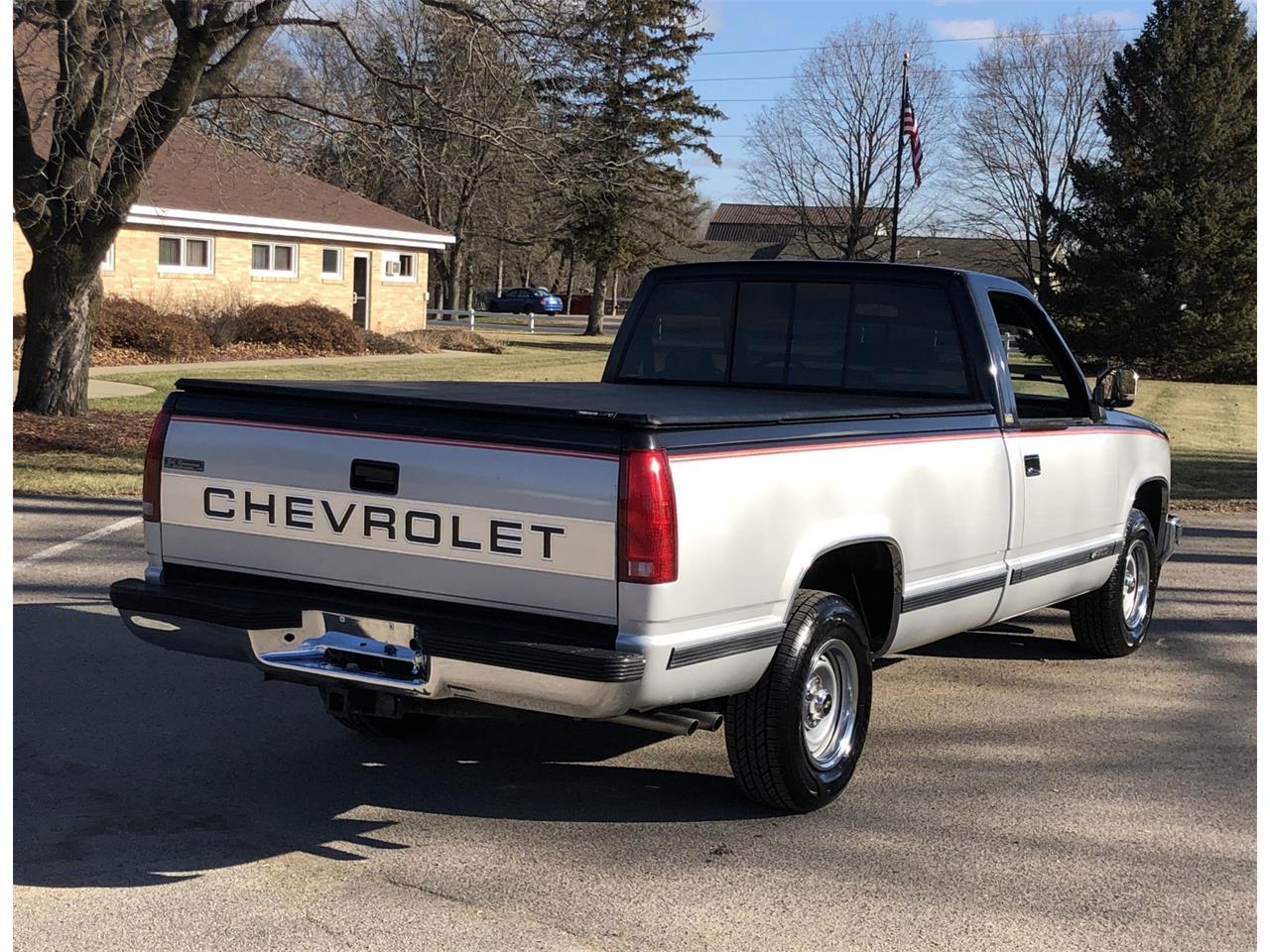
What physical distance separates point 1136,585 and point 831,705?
314 centimetres

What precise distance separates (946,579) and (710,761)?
1.18 m

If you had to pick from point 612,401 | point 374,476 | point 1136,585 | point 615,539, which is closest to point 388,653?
point 374,476

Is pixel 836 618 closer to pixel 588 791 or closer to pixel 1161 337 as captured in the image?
pixel 588 791

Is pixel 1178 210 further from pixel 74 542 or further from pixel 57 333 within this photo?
pixel 74 542

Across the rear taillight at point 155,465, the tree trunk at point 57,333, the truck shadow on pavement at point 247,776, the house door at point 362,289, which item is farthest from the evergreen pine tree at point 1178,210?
the rear taillight at point 155,465

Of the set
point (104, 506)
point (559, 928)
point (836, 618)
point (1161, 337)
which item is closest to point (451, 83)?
point (104, 506)

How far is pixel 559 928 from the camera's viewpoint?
4090mm

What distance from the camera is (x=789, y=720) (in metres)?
4.86

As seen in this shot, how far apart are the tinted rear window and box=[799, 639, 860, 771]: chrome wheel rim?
1573 mm

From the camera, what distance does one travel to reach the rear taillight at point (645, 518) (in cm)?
429

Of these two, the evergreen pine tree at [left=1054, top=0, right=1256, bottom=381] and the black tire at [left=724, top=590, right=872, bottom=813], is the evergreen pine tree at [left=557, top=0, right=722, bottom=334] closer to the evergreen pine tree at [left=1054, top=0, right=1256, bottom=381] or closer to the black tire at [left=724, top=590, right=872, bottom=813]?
the evergreen pine tree at [left=1054, top=0, right=1256, bottom=381]

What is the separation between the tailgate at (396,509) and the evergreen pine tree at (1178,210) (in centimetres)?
3866

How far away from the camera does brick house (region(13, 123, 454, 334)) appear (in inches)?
1253

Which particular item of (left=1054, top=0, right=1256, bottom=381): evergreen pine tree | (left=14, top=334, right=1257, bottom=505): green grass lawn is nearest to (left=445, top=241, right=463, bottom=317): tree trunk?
(left=14, top=334, right=1257, bottom=505): green grass lawn
